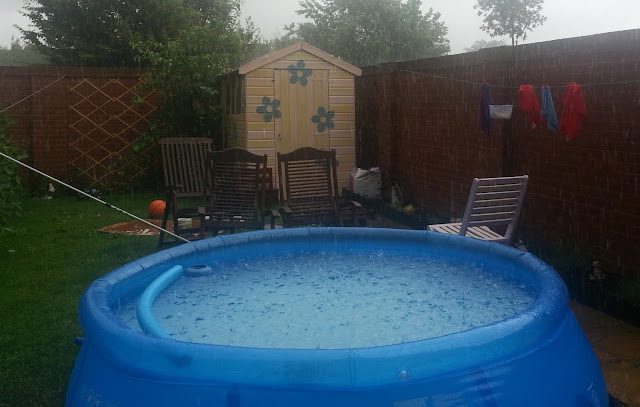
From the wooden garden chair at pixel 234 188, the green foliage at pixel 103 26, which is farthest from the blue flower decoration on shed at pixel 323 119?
the green foliage at pixel 103 26

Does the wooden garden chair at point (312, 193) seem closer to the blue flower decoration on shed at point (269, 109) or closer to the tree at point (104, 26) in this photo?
the blue flower decoration on shed at point (269, 109)

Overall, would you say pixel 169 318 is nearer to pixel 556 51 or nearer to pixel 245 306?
pixel 245 306

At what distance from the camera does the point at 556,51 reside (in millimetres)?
5863

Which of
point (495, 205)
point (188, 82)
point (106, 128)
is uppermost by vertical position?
point (188, 82)

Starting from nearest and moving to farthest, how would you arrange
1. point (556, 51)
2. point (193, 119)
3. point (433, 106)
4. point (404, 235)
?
point (404, 235)
point (556, 51)
point (433, 106)
point (193, 119)

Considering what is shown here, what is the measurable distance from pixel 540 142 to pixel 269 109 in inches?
182

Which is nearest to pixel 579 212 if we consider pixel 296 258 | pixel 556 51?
pixel 556 51

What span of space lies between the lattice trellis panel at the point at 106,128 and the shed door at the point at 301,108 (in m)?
2.72

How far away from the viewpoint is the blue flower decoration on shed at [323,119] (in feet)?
33.2

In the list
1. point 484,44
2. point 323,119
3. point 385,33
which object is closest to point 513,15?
point 484,44

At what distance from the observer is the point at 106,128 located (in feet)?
37.4

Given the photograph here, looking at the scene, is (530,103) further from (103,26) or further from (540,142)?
(103,26)

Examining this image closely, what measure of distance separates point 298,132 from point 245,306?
5906 mm

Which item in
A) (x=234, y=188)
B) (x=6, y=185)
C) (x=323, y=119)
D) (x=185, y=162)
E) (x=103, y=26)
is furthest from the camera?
(x=103, y=26)
